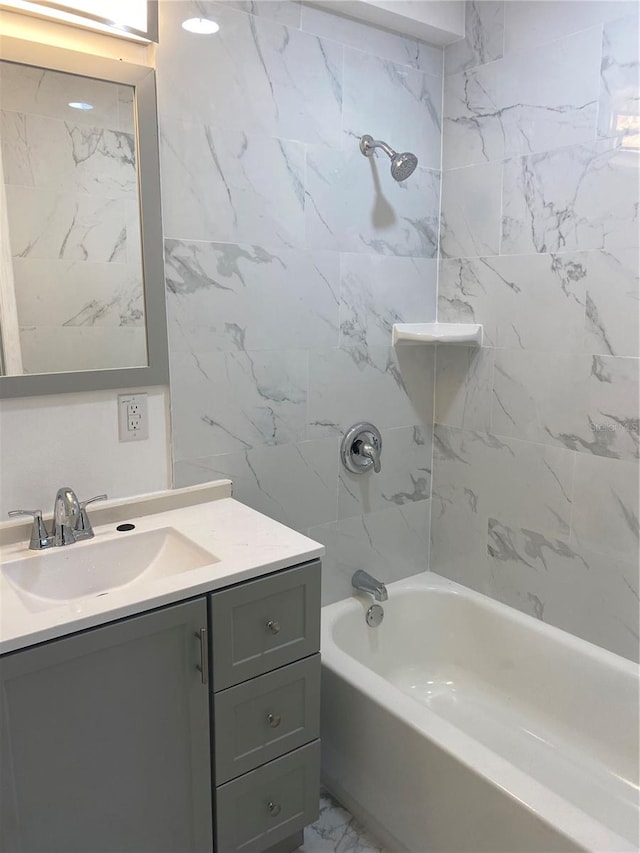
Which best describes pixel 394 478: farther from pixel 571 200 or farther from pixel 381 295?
pixel 571 200

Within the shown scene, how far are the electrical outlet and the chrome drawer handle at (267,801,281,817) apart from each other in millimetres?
953

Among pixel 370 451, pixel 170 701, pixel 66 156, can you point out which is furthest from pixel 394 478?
pixel 66 156

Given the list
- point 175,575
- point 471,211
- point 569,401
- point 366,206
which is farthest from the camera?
point 471,211

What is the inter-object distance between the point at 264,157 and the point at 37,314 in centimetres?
77

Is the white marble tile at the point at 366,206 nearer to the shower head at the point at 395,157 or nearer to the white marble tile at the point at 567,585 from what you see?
the shower head at the point at 395,157

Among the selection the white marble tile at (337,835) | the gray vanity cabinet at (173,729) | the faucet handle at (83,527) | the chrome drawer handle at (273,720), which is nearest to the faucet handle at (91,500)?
the faucet handle at (83,527)

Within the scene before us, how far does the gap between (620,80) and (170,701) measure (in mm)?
1891

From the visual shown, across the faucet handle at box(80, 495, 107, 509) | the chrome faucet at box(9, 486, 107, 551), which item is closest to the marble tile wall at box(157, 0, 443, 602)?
the faucet handle at box(80, 495, 107, 509)

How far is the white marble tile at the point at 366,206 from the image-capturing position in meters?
1.95

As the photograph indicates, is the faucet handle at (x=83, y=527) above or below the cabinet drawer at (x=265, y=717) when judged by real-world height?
above

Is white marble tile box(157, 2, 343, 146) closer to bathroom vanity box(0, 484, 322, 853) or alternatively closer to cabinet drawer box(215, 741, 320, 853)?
bathroom vanity box(0, 484, 322, 853)

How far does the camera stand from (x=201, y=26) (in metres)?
1.65

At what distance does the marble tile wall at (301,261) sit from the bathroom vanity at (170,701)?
41 cm

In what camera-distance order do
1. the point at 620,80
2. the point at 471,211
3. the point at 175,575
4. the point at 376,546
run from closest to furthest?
the point at 175,575 < the point at 620,80 < the point at 471,211 < the point at 376,546
